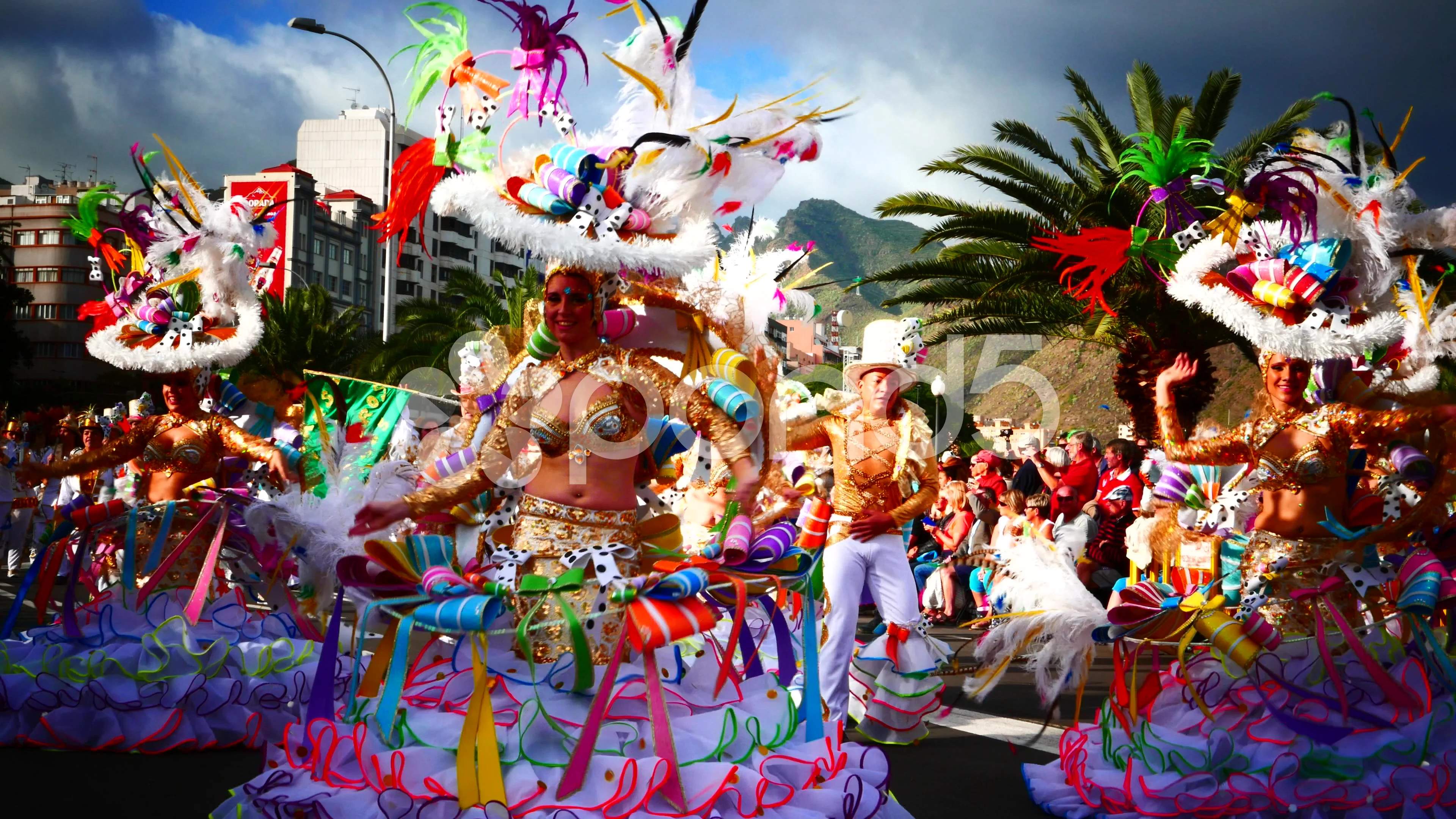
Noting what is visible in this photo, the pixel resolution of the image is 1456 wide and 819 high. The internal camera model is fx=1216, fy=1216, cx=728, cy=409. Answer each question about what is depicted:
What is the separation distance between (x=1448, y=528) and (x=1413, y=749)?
46.6 inches

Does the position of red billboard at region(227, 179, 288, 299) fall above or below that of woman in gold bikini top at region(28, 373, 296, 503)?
above

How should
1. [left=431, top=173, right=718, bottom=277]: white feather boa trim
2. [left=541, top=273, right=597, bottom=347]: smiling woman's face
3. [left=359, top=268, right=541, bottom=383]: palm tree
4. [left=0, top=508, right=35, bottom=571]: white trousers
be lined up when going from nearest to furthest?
[left=431, top=173, right=718, bottom=277]: white feather boa trim, [left=541, top=273, right=597, bottom=347]: smiling woman's face, [left=0, top=508, right=35, bottom=571]: white trousers, [left=359, top=268, right=541, bottom=383]: palm tree

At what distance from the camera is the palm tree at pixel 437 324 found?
24.3m

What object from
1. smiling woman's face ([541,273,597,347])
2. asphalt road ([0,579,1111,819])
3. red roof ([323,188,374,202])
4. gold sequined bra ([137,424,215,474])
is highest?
red roof ([323,188,374,202])

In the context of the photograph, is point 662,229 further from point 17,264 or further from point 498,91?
point 17,264

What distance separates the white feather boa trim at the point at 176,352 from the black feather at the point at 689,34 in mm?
3938

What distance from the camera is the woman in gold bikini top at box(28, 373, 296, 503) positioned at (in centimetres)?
679

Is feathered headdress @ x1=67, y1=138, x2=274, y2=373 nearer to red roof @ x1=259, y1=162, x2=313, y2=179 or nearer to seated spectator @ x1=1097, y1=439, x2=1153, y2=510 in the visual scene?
seated spectator @ x1=1097, y1=439, x2=1153, y2=510

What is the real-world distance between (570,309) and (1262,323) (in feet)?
9.63

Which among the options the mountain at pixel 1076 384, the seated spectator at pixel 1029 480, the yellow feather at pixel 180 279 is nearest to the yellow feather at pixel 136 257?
the yellow feather at pixel 180 279

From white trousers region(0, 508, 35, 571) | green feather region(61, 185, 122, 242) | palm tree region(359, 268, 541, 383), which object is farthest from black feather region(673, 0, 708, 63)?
palm tree region(359, 268, 541, 383)

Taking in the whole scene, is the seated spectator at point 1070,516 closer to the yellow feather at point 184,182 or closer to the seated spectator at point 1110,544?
the seated spectator at point 1110,544

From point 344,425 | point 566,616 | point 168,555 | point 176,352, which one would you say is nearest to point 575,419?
point 566,616

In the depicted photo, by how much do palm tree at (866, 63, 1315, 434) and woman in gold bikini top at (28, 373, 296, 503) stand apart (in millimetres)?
8048
